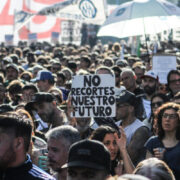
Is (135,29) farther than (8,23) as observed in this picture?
No

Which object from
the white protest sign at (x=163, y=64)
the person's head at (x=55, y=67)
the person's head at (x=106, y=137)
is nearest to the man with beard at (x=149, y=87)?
the white protest sign at (x=163, y=64)

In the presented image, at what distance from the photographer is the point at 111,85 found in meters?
6.73

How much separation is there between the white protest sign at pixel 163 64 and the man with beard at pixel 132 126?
391 cm

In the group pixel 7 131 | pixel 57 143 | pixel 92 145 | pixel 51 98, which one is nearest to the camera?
pixel 92 145

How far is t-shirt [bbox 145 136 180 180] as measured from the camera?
5945 millimetres

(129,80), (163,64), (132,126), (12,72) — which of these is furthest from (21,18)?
(132,126)

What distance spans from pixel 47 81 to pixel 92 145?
23.3ft

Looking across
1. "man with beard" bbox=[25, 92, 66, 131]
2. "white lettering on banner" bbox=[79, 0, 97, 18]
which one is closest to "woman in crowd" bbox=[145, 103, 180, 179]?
"man with beard" bbox=[25, 92, 66, 131]

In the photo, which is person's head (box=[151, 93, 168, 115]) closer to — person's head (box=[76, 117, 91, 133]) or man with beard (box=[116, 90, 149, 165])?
man with beard (box=[116, 90, 149, 165])

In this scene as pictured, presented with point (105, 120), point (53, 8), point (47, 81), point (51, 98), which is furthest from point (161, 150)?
point (53, 8)

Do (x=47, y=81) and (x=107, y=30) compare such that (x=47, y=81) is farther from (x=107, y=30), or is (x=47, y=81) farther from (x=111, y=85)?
(x=111, y=85)

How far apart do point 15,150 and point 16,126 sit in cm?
17

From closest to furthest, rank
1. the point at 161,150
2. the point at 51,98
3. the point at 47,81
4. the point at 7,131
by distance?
the point at 7,131 → the point at 161,150 → the point at 51,98 → the point at 47,81

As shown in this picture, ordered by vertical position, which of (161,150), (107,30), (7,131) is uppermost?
(107,30)
